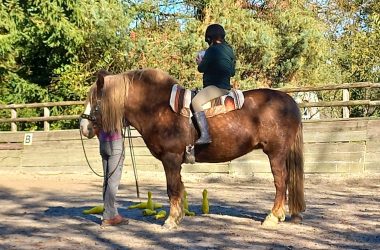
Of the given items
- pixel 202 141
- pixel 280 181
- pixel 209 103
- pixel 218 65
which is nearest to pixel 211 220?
pixel 280 181

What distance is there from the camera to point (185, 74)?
54.2ft

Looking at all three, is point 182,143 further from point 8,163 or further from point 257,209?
point 8,163

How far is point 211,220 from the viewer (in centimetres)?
690

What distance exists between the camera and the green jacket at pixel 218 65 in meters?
6.49

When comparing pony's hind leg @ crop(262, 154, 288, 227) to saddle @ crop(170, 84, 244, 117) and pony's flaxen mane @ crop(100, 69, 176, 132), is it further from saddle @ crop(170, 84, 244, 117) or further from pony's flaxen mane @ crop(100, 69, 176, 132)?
pony's flaxen mane @ crop(100, 69, 176, 132)

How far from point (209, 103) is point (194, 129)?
347mm

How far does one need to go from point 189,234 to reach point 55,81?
13.0m

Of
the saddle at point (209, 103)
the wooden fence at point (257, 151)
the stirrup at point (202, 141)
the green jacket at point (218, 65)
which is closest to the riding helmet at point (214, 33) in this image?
the green jacket at point (218, 65)

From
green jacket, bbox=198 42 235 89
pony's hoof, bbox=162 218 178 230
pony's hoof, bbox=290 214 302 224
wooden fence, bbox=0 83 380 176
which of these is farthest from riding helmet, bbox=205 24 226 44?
wooden fence, bbox=0 83 380 176

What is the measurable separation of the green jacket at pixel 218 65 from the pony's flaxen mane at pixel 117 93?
A: 1.55ft

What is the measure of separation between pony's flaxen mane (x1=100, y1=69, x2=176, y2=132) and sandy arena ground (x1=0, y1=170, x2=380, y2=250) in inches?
48.7

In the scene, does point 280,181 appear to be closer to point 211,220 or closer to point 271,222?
point 271,222

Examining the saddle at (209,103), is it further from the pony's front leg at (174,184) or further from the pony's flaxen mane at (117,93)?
the pony's front leg at (174,184)

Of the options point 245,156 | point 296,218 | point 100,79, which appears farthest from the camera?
point 245,156
